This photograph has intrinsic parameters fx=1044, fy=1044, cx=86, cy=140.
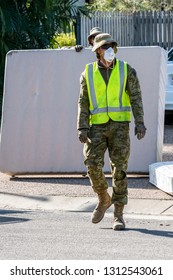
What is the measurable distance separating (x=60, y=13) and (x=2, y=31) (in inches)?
91.7

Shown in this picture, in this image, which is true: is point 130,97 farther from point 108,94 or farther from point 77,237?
point 77,237

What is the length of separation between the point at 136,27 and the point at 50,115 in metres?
18.3

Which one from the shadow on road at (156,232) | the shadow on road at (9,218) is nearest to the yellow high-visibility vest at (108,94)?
the shadow on road at (156,232)

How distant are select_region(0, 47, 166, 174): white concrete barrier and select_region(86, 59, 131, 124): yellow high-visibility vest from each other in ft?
9.74

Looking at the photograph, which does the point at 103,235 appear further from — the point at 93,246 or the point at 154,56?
the point at 154,56

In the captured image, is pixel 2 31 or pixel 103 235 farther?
pixel 2 31

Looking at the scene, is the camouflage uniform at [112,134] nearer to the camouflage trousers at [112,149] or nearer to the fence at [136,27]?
the camouflage trousers at [112,149]

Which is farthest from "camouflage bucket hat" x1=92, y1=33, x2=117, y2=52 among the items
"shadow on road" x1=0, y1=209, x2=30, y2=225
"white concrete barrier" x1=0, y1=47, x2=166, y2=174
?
"white concrete barrier" x1=0, y1=47, x2=166, y2=174

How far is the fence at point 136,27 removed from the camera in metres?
30.5

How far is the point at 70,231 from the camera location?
986 cm

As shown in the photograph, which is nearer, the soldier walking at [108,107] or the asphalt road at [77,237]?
the asphalt road at [77,237]

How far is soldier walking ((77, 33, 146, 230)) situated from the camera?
9.88 m
